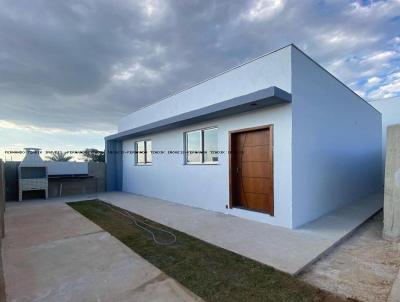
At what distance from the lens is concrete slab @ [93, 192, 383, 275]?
3.67 m

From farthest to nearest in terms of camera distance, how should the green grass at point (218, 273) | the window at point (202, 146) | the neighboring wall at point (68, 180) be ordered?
1. the neighboring wall at point (68, 180)
2. the window at point (202, 146)
3. the green grass at point (218, 273)

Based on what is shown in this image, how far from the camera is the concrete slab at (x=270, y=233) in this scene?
3.67m

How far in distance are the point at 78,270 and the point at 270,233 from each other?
3.55 metres

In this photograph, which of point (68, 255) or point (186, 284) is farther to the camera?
point (68, 255)

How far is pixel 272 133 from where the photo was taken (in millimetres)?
5629

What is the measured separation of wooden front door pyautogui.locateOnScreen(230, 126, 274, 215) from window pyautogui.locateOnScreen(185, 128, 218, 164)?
0.86m

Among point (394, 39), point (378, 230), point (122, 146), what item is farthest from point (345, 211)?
point (122, 146)

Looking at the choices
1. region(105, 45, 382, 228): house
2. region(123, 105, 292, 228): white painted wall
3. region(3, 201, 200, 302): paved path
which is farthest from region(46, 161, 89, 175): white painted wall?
region(3, 201, 200, 302): paved path

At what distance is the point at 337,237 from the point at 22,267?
533 cm

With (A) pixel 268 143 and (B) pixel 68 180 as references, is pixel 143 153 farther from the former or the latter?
(A) pixel 268 143

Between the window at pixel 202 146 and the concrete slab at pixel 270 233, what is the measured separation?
1672mm

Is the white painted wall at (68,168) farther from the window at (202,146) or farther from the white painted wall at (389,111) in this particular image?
the white painted wall at (389,111)

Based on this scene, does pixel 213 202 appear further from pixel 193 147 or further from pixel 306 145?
pixel 306 145

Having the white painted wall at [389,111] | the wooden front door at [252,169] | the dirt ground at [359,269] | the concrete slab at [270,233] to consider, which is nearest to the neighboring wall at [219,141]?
the wooden front door at [252,169]
